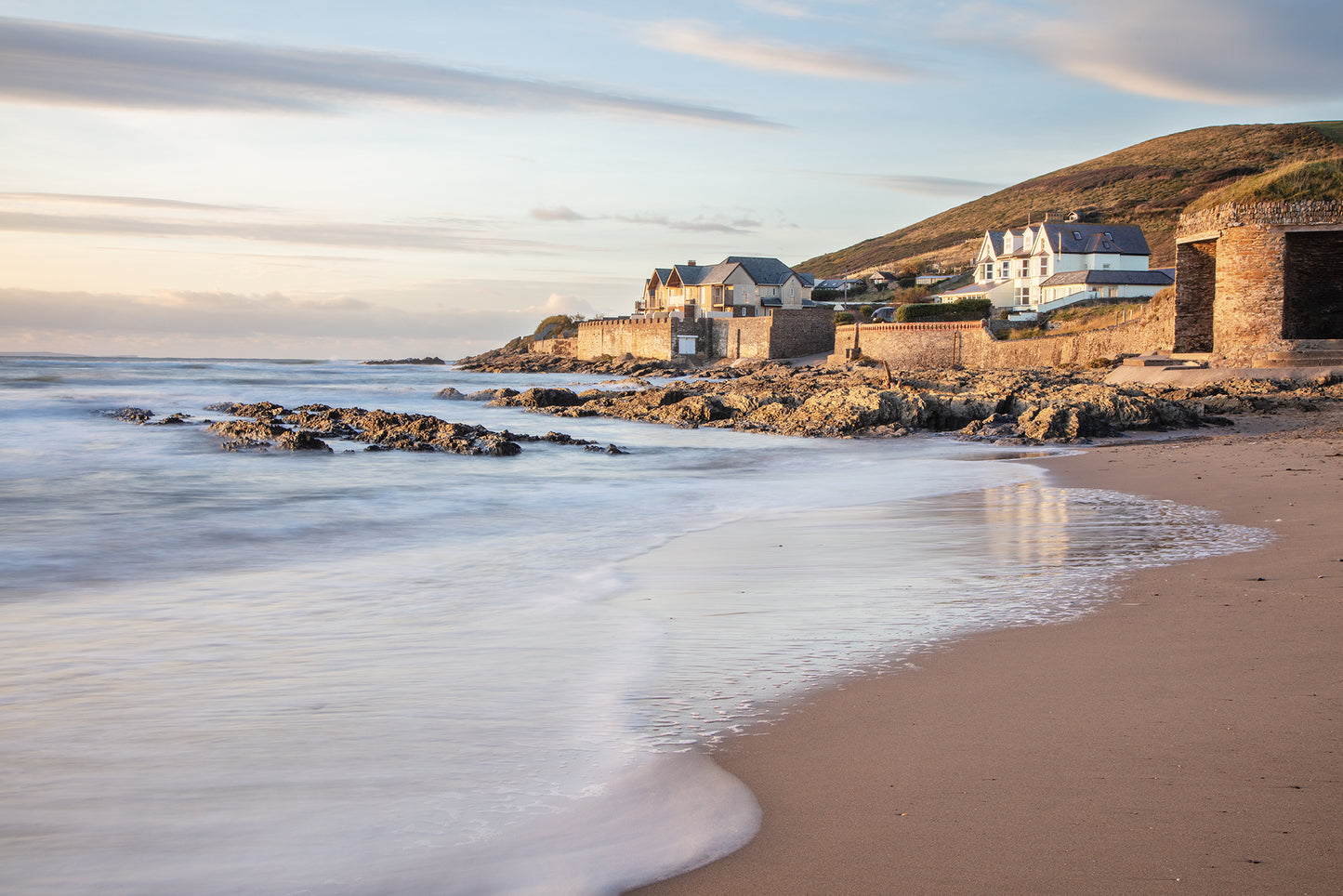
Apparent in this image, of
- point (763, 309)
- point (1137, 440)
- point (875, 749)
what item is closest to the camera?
point (875, 749)

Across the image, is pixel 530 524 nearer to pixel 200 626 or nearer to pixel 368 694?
pixel 200 626

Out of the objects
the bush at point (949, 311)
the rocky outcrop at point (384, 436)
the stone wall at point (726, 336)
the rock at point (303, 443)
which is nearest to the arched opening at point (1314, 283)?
the rocky outcrop at point (384, 436)

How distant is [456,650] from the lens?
412 cm

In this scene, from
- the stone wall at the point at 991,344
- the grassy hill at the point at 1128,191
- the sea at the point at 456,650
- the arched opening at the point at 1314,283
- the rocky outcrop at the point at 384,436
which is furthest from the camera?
the grassy hill at the point at 1128,191

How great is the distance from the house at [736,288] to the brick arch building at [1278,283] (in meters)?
40.6

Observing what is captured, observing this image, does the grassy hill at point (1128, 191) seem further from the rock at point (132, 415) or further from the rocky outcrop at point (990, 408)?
the rock at point (132, 415)

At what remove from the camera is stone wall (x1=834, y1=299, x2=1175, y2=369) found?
21609 millimetres

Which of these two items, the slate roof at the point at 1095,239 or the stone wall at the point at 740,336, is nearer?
the stone wall at the point at 740,336

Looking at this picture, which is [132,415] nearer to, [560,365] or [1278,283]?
[1278,283]

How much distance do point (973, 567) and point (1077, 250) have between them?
166ft

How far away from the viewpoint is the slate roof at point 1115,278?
44.8 m

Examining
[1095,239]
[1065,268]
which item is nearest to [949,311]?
[1065,268]

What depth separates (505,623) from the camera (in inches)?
182

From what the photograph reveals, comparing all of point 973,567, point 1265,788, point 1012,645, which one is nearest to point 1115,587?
point 973,567
